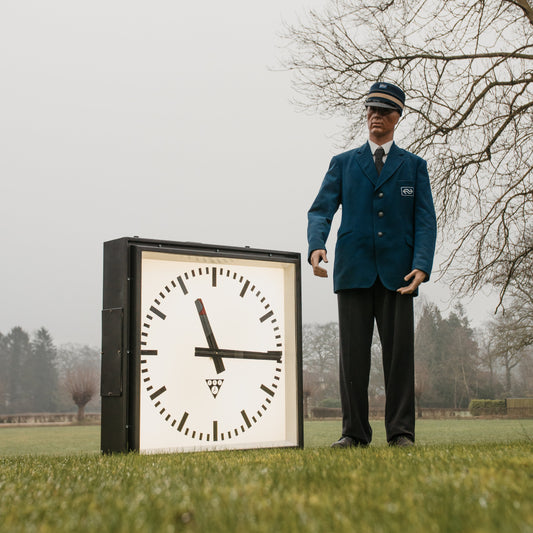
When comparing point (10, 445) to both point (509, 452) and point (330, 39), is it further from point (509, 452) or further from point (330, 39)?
point (509, 452)

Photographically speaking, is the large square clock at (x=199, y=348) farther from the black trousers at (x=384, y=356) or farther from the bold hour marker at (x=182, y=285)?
the black trousers at (x=384, y=356)

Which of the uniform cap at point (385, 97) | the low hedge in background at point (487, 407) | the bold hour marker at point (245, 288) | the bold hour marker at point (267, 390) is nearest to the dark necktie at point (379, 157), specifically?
the uniform cap at point (385, 97)

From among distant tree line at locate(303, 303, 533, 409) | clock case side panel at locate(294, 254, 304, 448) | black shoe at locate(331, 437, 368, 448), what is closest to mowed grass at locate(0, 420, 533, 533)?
black shoe at locate(331, 437, 368, 448)

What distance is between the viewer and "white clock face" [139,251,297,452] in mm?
4922

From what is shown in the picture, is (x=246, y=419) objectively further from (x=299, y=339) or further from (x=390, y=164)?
(x=390, y=164)

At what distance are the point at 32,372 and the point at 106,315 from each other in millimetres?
68939

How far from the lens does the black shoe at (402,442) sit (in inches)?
185

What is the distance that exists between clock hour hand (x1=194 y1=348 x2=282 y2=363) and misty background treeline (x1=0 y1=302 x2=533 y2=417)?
361 centimetres

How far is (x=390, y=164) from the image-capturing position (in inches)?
201

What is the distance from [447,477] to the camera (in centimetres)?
250

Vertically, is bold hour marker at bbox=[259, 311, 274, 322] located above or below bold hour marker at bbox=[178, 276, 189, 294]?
below

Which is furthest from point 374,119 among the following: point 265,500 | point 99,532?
point 99,532

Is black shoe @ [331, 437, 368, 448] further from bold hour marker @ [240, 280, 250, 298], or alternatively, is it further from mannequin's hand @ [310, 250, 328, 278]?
bold hour marker @ [240, 280, 250, 298]

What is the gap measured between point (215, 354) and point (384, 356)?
1177 millimetres
